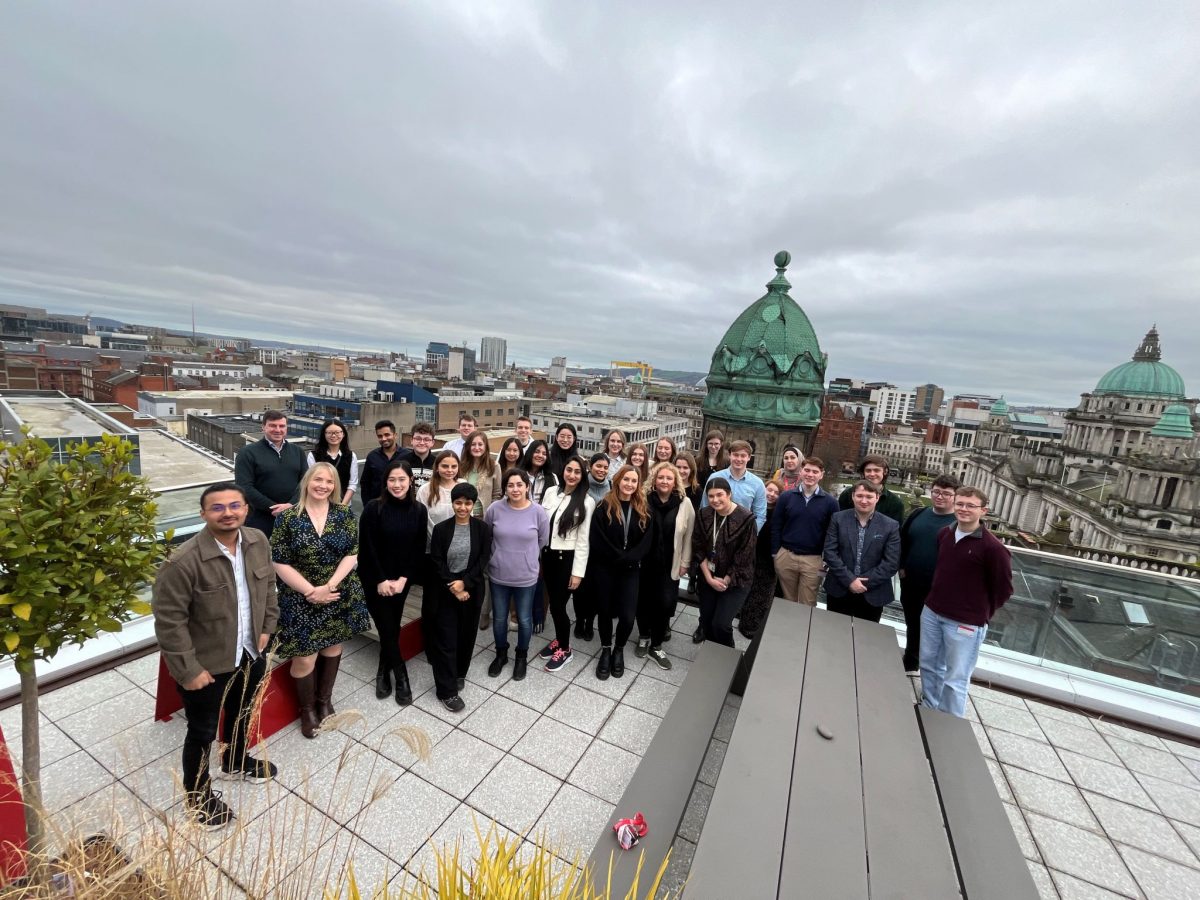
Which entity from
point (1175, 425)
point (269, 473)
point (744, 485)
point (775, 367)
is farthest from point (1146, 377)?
point (269, 473)

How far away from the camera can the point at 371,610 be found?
3838 mm

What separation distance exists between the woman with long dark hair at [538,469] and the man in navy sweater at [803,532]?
6.67 feet

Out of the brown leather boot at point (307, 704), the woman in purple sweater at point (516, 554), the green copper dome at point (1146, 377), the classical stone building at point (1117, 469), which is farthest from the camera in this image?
the green copper dome at point (1146, 377)

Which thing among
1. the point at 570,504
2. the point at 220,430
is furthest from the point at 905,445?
the point at 570,504

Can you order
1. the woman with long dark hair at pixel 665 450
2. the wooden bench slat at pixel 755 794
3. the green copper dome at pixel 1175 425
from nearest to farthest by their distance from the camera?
the wooden bench slat at pixel 755 794
the woman with long dark hair at pixel 665 450
the green copper dome at pixel 1175 425

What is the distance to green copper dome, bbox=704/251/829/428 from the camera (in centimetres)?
739

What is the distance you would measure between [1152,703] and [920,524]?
2310 mm

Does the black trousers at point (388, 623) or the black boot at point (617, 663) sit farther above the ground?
the black trousers at point (388, 623)

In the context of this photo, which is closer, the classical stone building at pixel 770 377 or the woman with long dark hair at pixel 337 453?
the woman with long dark hair at pixel 337 453

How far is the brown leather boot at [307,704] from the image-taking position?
11.1ft

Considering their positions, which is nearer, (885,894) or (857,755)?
(885,894)

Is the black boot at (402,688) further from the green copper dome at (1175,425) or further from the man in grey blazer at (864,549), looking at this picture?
the green copper dome at (1175,425)

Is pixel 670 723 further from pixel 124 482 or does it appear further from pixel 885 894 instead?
pixel 124 482

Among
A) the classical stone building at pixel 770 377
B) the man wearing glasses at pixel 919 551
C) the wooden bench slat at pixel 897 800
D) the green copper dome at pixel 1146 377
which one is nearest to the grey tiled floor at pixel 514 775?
the man wearing glasses at pixel 919 551
